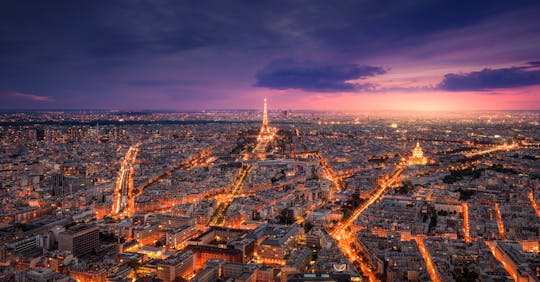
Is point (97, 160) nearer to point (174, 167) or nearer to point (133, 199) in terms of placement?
point (174, 167)

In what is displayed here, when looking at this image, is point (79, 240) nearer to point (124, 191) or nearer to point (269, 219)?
point (269, 219)

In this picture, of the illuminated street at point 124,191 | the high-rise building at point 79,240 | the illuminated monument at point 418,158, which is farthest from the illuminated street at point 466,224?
the illuminated monument at point 418,158

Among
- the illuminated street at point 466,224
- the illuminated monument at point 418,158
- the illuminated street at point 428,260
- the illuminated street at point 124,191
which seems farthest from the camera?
the illuminated monument at point 418,158

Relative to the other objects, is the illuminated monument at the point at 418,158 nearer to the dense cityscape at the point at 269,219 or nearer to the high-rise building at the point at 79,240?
the dense cityscape at the point at 269,219

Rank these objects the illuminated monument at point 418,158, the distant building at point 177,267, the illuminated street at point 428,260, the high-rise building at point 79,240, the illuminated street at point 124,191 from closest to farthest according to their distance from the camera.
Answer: the distant building at point 177,267, the illuminated street at point 428,260, the high-rise building at point 79,240, the illuminated street at point 124,191, the illuminated monument at point 418,158

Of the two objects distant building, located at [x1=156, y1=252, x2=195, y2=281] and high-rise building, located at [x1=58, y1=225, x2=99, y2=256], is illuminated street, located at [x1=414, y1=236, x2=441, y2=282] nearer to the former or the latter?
distant building, located at [x1=156, y1=252, x2=195, y2=281]

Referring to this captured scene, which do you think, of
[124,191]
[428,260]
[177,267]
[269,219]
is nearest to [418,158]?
[269,219]

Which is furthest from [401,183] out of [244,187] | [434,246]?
[434,246]
